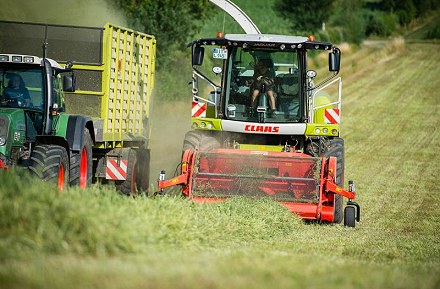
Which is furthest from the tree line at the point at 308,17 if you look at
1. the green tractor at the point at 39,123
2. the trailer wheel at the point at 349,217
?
the trailer wheel at the point at 349,217

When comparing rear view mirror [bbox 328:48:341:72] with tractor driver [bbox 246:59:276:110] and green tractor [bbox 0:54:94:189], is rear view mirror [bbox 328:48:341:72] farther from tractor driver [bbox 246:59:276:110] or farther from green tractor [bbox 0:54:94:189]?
green tractor [bbox 0:54:94:189]

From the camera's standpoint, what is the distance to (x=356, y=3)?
58.7m

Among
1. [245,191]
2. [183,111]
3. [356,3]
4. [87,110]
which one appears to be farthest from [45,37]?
[356,3]

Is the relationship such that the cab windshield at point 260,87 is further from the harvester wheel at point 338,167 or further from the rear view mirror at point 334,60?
the rear view mirror at point 334,60

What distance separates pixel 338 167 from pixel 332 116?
0.98 meters

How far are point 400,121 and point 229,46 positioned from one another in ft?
49.6

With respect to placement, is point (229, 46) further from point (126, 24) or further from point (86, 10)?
point (126, 24)

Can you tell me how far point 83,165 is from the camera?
13070 millimetres

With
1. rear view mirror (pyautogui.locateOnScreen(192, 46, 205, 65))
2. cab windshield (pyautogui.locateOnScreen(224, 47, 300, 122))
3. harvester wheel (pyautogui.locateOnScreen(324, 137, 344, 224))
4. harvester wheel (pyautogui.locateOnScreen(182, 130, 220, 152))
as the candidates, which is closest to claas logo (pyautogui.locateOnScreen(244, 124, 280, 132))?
cab windshield (pyautogui.locateOnScreen(224, 47, 300, 122))

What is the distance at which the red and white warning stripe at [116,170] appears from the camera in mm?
14820

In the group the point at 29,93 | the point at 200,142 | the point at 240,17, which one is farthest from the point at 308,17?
the point at 29,93

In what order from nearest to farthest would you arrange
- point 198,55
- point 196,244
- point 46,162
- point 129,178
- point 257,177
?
point 196,244
point 46,162
point 257,177
point 198,55
point 129,178

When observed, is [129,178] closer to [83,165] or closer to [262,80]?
[83,165]

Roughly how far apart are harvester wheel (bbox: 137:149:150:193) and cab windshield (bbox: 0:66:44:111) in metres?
4.23
